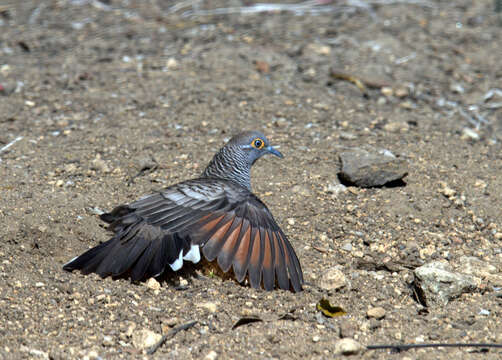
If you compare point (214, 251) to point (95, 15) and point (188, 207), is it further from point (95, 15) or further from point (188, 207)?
point (95, 15)

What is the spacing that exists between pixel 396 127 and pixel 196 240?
10.9 ft

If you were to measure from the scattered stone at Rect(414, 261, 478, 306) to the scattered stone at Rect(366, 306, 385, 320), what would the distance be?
0.35 m

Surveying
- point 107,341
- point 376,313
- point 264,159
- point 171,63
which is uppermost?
point 171,63

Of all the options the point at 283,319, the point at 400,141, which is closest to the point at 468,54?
the point at 400,141

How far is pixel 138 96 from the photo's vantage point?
7.46m

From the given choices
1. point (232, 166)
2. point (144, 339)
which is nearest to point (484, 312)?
point (144, 339)

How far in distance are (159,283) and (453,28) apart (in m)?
7.00

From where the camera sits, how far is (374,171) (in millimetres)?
5695

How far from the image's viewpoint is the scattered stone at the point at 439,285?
4301mm

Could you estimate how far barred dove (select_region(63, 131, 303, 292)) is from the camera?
173 inches

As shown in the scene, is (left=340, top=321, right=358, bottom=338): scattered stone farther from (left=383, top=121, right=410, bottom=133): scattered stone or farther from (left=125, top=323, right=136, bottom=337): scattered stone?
(left=383, top=121, right=410, bottom=133): scattered stone

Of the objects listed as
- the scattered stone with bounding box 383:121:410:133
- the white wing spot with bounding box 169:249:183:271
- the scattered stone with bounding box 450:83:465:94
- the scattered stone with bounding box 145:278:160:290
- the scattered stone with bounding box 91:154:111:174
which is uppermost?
the scattered stone with bounding box 91:154:111:174

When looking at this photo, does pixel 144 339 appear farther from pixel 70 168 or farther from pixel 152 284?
pixel 70 168

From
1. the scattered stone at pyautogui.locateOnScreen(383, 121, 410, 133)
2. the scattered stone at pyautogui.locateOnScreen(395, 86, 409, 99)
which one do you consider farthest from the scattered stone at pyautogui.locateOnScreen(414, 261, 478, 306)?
the scattered stone at pyautogui.locateOnScreen(395, 86, 409, 99)
